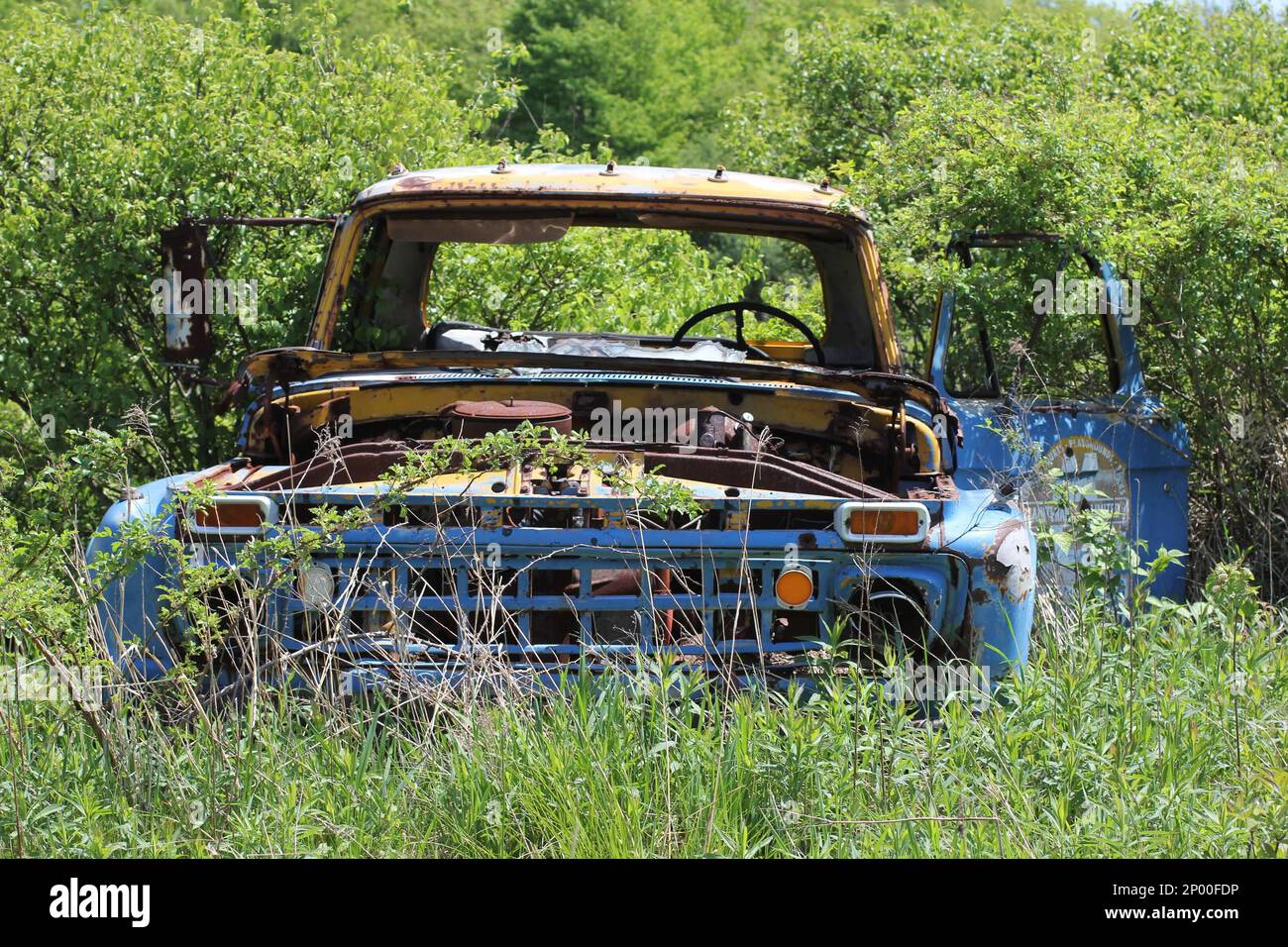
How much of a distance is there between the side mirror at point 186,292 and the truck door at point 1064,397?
2.72 metres

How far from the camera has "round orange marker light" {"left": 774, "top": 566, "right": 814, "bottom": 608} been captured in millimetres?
3584

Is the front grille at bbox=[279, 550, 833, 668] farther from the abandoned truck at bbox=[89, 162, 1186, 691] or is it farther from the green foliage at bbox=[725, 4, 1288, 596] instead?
the green foliage at bbox=[725, 4, 1288, 596]

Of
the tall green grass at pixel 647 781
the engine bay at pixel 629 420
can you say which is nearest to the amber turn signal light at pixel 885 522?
the tall green grass at pixel 647 781

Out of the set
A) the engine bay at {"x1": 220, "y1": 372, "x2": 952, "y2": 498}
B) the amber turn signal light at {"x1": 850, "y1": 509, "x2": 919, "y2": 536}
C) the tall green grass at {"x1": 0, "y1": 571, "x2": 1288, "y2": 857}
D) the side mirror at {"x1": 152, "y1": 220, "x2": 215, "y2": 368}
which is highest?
the side mirror at {"x1": 152, "y1": 220, "x2": 215, "y2": 368}

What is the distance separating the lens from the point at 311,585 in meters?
3.61

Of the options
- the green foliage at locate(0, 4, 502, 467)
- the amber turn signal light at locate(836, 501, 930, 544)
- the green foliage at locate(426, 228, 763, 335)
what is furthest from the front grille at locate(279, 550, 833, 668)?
the green foliage at locate(426, 228, 763, 335)

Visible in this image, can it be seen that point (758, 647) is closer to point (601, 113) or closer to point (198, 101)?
point (198, 101)

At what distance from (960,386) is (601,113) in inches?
1223

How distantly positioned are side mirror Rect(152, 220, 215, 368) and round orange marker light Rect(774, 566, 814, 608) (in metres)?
2.36

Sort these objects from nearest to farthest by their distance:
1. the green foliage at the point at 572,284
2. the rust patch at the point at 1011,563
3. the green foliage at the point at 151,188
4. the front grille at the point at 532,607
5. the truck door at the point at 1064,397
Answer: the front grille at the point at 532,607, the rust patch at the point at 1011,563, the truck door at the point at 1064,397, the green foliage at the point at 151,188, the green foliage at the point at 572,284

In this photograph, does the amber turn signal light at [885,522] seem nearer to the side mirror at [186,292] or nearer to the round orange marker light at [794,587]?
the round orange marker light at [794,587]

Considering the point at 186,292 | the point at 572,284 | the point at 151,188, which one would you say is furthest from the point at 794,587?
the point at 151,188

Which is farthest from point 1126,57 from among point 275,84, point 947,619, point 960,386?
point 947,619

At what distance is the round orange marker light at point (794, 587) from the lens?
11.8ft
